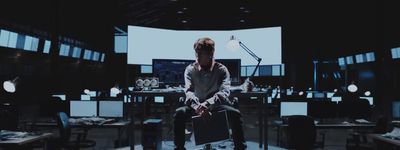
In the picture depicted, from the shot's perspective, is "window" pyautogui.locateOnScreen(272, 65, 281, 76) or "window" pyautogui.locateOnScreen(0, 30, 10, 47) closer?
"window" pyautogui.locateOnScreen(272, 65, 281, 76)

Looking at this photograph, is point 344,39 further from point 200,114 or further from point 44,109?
point 200,114

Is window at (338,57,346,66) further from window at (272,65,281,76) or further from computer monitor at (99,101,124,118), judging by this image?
computer monitor at (99,101,124,118)

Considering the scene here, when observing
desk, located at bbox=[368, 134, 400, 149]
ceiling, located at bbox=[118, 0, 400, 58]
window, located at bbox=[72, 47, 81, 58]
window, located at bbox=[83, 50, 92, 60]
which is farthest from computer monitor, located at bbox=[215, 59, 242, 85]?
window, located at bbox=[83, 50, 92, 60]

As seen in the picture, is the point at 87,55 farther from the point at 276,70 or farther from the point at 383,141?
the point at 383,141

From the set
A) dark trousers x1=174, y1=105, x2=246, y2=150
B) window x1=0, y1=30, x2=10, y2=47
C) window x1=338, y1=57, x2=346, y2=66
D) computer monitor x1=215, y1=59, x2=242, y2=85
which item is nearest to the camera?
dark trousers x1=174, y1=105, x2=246, y2=150

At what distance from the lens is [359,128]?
7.05 meters

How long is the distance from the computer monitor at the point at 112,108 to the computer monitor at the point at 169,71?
197 centimetres

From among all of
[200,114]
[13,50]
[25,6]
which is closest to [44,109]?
[200,114]

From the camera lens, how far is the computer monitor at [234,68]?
16.4 feet

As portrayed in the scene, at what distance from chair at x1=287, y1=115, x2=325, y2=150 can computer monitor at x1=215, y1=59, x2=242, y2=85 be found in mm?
1346

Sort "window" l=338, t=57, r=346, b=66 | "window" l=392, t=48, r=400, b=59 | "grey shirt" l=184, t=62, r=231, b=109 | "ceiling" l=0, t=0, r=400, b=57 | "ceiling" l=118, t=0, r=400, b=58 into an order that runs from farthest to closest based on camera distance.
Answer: "window" l=338, t=57, r=346, b=66 < "window" l=392, t=48, r=400, b=59 < "ceiling" l=118, t=0, r=400, b=58 < "ceiling" l=0, t=0, r=400, b=57 < "grey shirt" l=184, t=62, r=231, b=109

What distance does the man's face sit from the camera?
412cm

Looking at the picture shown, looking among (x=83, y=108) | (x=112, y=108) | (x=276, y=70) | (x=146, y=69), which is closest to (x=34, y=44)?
(x=83, y=108)

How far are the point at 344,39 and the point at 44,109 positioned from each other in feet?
53.2
